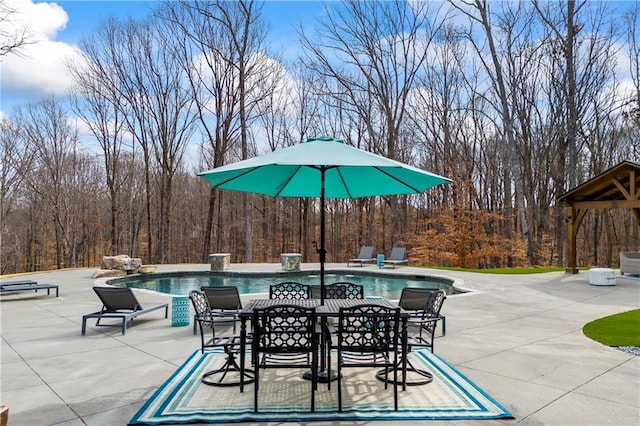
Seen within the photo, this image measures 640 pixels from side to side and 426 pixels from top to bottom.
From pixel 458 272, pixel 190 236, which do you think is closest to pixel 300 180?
pixel 458 272

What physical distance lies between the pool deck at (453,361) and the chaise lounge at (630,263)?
483 centimetres

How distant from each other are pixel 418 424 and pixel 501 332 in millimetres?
3507

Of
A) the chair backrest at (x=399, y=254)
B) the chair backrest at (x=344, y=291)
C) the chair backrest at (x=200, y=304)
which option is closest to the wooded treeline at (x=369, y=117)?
the chair backrest at (x=399, y=254)

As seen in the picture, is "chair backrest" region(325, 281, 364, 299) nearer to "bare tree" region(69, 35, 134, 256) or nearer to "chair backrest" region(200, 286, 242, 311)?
"chair backrest" region(200, 286, 242, 311)

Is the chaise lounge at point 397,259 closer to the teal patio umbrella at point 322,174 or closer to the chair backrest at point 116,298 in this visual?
the teal patio umbrella at point 322,174

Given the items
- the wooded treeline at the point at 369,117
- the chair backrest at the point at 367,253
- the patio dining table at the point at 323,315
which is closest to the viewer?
the patio dining table at the point at 323,315

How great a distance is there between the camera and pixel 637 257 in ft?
40.9

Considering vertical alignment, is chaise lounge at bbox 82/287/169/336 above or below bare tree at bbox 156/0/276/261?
below

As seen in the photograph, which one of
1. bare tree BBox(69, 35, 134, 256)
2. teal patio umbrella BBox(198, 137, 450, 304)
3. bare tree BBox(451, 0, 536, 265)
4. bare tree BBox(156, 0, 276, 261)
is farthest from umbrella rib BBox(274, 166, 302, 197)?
bare tree BBox(69, 35, 134, 256)

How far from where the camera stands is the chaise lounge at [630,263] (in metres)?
12.2

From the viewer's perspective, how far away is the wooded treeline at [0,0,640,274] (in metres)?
19.2

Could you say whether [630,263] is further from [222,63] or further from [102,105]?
[102,105]

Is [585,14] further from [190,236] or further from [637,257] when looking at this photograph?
[190,236]

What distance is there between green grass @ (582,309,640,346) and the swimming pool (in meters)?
4.59
